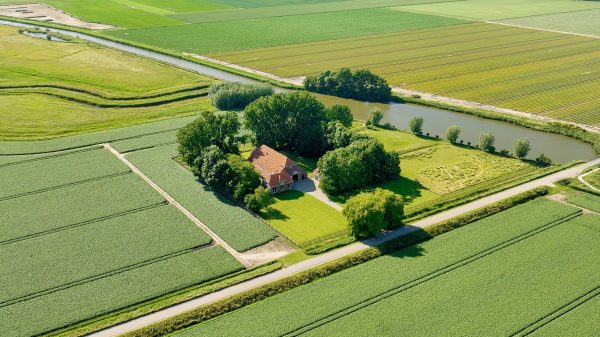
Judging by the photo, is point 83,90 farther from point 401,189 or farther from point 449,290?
point 449,290

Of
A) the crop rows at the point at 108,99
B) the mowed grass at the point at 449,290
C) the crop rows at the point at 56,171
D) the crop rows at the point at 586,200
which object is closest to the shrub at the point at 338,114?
the crop rows at the point at 56,171

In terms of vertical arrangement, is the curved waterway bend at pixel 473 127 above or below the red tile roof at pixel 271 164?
above

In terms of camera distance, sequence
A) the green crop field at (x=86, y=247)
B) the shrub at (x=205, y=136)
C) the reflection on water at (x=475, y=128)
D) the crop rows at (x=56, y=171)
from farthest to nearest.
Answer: the reflection on water at (x=475, y=128) < the shrub at (x=205, y=136) < the crop rows at (x=56, y=171) < the green crop field at (x=86, y=247)

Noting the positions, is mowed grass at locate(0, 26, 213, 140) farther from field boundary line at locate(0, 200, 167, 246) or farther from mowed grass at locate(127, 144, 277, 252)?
field boundary line at locate(0, 200, 167, 246)

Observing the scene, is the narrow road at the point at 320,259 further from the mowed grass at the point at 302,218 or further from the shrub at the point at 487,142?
the shrub at the point at 487,142

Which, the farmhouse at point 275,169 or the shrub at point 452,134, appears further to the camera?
the shrub at point 452,134

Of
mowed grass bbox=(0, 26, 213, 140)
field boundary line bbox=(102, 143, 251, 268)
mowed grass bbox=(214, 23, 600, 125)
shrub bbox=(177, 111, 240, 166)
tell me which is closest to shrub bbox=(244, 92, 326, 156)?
shrub bbox=(177, 111, 240, 166)
